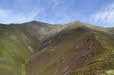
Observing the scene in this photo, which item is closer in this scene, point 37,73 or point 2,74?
point 2,74

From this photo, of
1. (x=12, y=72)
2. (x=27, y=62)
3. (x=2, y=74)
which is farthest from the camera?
(x=27, y=62)

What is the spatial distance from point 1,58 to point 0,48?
1945cm

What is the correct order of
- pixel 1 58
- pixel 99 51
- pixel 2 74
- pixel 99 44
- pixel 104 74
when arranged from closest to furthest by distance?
pixel 104 74 → pixel 99 51 → pixel 99 44 → pixel 2 74 → pixel 1 58

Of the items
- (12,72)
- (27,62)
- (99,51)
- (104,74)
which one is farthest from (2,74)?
(104,74)

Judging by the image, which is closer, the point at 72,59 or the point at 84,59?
the point at 84,59

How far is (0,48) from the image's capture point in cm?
11456

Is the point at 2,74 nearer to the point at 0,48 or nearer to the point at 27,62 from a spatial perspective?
the point at 27,62

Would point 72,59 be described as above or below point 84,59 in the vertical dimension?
below

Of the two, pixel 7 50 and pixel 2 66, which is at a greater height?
pixel 7 50

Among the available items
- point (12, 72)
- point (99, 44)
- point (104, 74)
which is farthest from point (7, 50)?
point (104, 74)

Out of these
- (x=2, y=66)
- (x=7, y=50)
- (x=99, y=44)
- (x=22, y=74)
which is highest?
(x=99, y=44)

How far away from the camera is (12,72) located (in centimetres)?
8500

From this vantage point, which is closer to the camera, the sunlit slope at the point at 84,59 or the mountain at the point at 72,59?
the sunlit slope at the point at 84,59

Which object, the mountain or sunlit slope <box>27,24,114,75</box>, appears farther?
the mountain
